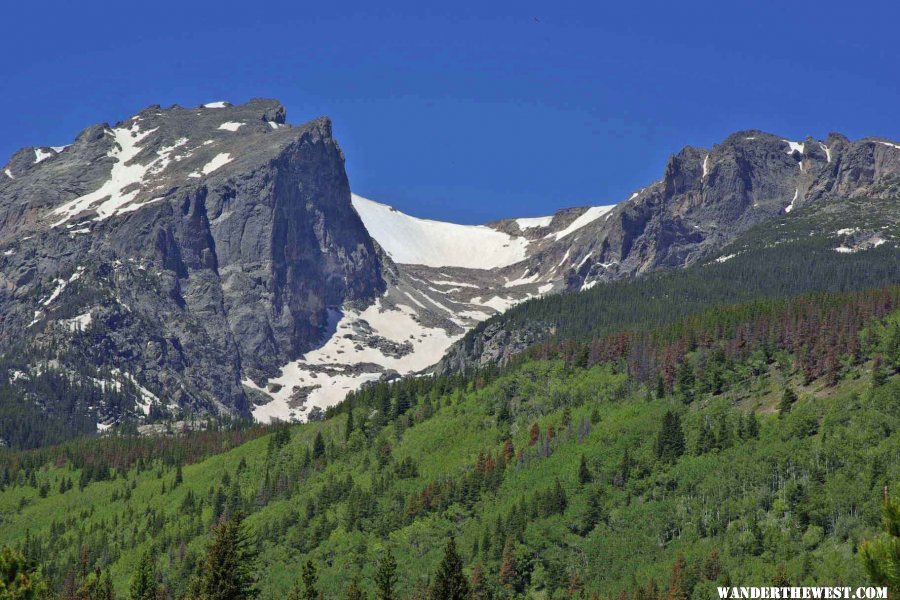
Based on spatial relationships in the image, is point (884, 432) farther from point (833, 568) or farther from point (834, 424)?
point (833, 568)

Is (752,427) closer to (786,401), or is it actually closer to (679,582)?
(786,401)

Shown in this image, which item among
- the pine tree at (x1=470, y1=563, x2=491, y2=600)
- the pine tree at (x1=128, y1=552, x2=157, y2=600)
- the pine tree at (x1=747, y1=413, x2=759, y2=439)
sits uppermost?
the pine tree at (x1=747, y1=413, x2=759, y2=439)

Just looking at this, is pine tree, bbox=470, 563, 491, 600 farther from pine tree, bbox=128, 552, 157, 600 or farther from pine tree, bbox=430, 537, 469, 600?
pine tree, bbox=430, 537, 469, 600

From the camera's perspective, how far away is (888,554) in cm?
5588

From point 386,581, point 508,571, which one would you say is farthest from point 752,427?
point 386,581

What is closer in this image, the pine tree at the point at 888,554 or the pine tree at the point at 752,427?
the pine tree at the point at 888,554

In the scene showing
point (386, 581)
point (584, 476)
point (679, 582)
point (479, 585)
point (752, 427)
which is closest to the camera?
point (386, 581)

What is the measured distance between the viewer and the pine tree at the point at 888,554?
55688 millimetres

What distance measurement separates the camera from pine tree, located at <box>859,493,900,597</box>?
55.7 metres

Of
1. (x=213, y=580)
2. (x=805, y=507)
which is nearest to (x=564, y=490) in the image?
(x=805, y=507)

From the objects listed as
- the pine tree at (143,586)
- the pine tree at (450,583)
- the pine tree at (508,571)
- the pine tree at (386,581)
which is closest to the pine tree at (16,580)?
the pine tree at (386,581)

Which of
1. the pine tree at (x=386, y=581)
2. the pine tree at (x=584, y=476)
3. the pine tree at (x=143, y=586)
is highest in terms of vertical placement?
the pine tree at (x=584, y=476)

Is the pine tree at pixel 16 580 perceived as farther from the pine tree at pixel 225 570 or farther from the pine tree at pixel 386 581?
the pine tree at pixel 386 581

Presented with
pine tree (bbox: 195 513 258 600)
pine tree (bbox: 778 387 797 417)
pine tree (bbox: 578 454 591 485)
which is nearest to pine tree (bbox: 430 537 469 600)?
pine tree (bbox: 195 513 258 600)
